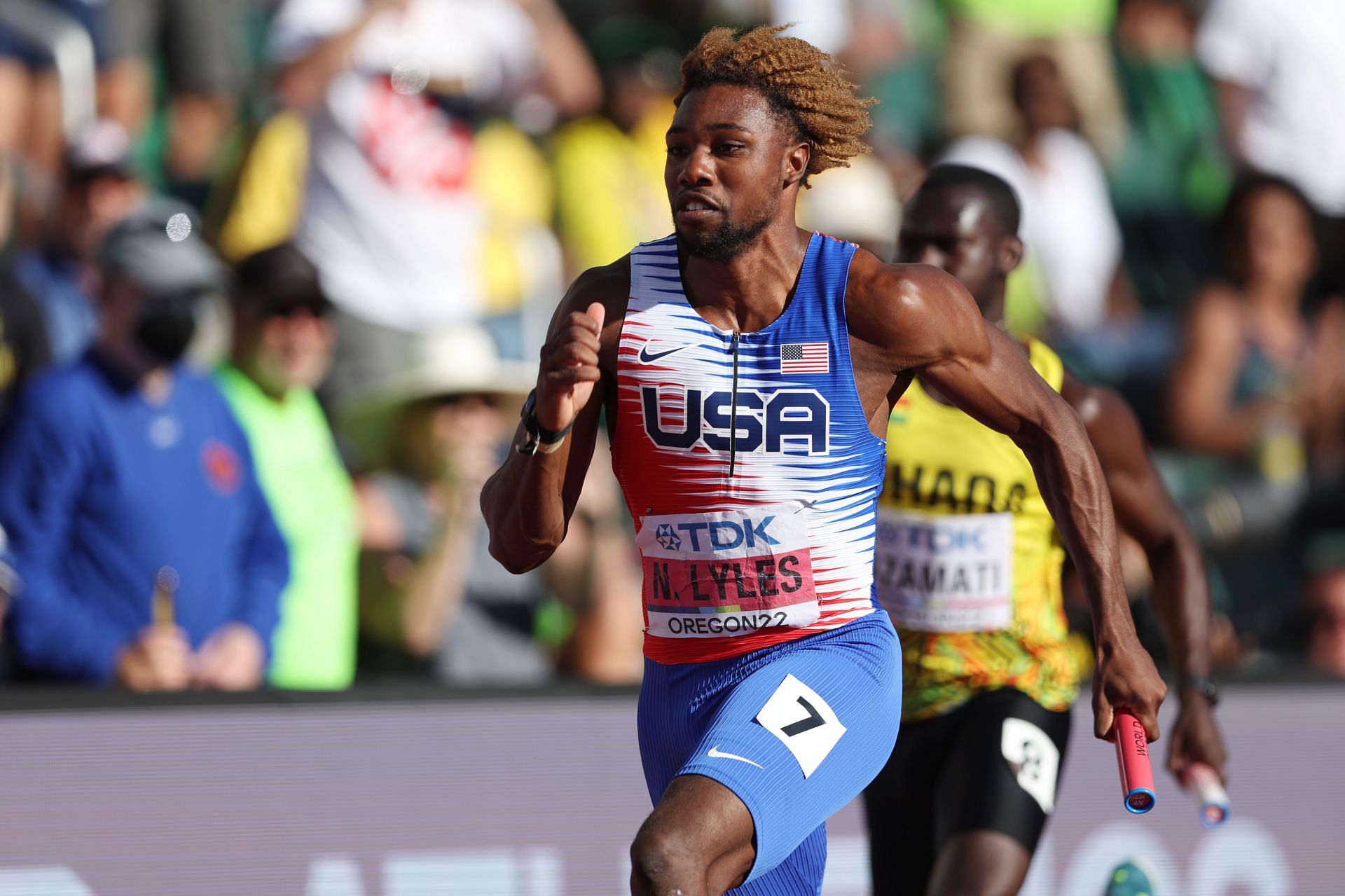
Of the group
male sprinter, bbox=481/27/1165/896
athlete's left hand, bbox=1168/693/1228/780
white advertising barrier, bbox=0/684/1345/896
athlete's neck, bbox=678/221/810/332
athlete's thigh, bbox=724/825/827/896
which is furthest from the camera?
white advertising barrier, bbox=0/684/1345/896

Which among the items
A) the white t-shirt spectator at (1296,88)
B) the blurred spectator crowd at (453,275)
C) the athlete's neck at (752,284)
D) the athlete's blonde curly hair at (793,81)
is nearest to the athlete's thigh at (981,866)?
the athlete's neck at (752,284)

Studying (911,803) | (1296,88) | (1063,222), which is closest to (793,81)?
(911,803)

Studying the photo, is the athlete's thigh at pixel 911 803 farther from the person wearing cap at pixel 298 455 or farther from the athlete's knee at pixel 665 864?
the person wearing cap at pixel 298 455

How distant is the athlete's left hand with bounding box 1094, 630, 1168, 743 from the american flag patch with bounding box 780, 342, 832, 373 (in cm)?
90

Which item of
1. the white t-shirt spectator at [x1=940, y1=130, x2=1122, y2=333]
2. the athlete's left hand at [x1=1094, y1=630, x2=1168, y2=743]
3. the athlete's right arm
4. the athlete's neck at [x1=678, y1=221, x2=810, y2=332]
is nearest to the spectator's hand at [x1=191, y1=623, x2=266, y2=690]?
the athlete's right arm

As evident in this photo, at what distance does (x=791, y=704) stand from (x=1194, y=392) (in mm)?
5650

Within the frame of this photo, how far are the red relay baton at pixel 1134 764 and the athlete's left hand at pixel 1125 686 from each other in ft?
0.06

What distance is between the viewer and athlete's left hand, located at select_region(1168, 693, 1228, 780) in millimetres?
5191

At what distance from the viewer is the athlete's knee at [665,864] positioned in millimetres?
3535

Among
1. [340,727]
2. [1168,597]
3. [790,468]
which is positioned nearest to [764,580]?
[790,468]

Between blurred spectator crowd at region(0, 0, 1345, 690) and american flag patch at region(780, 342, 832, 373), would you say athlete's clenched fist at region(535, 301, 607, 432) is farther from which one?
blurred spectator crowd at region(0, 0, 1345, 690)

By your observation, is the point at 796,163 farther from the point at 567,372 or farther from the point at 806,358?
the point at 567,372

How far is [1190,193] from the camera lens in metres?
10.5

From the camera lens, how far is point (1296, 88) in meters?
10.2
